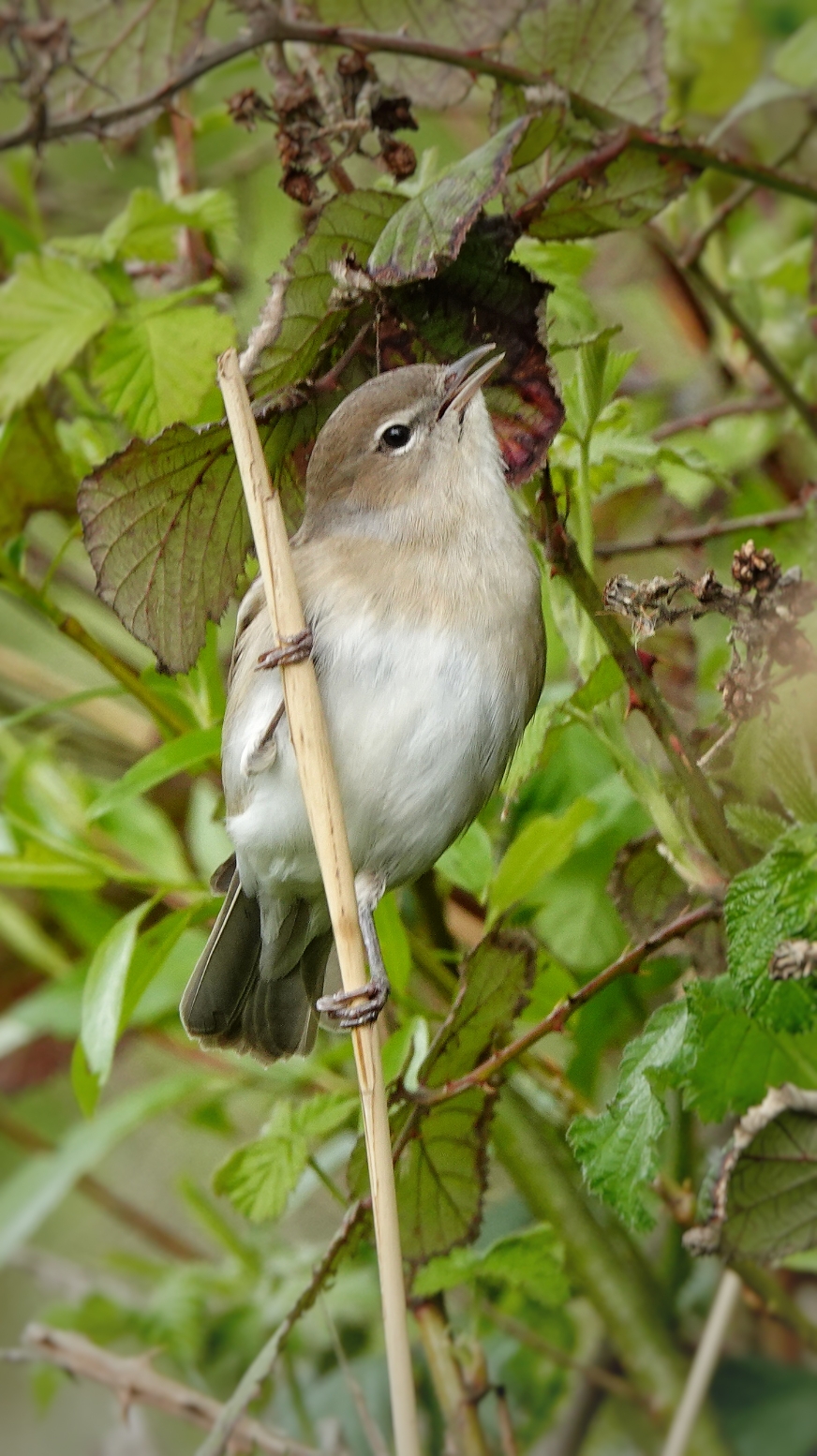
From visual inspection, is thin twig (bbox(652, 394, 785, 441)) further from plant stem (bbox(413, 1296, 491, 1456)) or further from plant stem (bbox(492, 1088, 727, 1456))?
plant stem (bbox(413, 1296, 491, 1456))

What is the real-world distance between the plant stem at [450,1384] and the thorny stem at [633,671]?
2.36ft

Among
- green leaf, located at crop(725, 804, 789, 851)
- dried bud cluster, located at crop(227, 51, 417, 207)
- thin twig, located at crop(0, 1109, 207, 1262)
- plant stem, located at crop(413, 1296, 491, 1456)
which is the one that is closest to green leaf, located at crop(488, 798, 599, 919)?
green leaf, located at crop(725, 804, 789, 851)

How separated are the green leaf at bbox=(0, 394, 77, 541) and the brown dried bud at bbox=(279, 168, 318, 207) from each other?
434mm

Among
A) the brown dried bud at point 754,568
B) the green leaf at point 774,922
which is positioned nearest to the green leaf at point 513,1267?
the green leaf at point 774,922

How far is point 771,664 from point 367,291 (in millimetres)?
455

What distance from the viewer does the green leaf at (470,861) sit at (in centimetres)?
156

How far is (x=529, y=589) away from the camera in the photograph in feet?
5.08

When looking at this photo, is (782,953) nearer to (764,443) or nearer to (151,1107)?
(151,1107)

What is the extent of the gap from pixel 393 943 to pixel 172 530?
51cm

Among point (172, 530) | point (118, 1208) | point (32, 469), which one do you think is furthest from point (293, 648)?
point (118, 1208)

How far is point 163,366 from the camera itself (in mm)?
1551

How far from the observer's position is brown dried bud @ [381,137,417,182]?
1.38 m

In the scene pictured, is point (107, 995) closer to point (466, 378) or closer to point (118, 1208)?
point (466, 378)

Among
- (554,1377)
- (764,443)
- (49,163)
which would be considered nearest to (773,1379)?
(554,1377)
